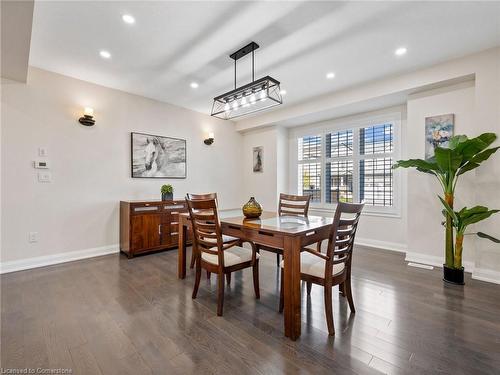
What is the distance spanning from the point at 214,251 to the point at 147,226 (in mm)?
2079

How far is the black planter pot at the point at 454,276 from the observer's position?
2.67 metres

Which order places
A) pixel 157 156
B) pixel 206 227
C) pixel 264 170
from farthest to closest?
pixel 264 170 → pixel 157 156 → pixel 206 227

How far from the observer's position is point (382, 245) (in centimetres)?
418

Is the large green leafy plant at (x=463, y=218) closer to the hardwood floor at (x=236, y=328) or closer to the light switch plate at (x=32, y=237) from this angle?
the hardwood floor at (x=236, y=328)

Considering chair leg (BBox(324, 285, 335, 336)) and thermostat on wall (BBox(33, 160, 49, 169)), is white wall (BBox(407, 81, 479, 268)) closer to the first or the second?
chair leg (BBox(324, 285, 335, 336))

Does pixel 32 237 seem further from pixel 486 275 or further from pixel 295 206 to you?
pixel 486 275

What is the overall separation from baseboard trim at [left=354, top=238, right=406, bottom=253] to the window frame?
1.62ft

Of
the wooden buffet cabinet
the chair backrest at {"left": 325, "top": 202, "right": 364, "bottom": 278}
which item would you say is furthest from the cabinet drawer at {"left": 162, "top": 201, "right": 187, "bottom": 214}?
the chair backrest at {"left": 325, "top": 202, "right": 364, "bottom": 278}

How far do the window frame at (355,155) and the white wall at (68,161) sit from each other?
2.65 metres

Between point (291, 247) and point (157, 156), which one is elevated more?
point (157, 156)

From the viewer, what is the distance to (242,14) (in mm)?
2197

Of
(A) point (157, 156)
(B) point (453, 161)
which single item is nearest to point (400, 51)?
(B) point (453, 161)

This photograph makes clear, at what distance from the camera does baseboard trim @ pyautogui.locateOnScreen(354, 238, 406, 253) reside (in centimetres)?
397

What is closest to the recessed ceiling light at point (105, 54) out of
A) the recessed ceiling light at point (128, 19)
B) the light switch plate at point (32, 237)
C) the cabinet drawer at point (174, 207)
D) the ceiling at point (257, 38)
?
the ceiling at point (257, 38)
